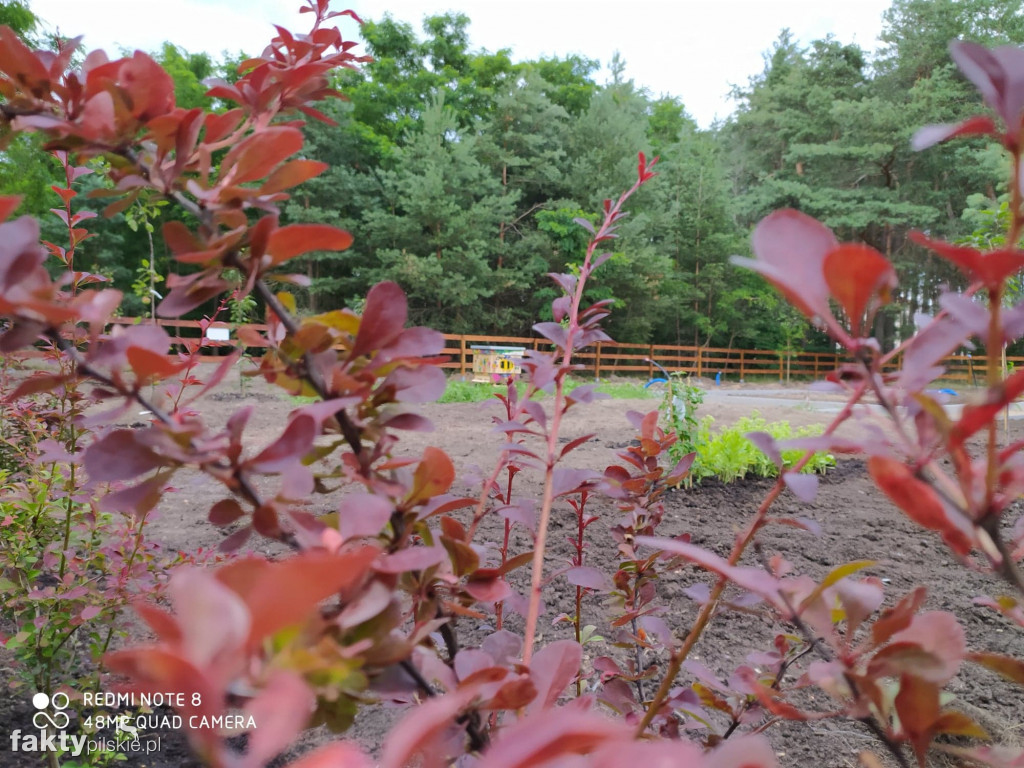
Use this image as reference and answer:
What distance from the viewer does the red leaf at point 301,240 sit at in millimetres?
354

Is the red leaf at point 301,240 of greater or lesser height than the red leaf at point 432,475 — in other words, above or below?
above

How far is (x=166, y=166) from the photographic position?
445 millimetres

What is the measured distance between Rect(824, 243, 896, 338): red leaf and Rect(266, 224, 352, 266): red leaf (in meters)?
0.27

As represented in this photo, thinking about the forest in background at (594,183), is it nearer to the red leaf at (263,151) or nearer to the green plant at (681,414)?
the green plant at (681,414)

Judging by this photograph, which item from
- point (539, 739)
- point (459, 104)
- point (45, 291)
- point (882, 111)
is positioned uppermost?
point (459, 104)

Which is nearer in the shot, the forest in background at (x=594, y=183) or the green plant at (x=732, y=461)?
the green plant at (x=732, y=461)

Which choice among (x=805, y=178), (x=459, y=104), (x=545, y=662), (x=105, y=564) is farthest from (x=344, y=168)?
(x=545, y=662)

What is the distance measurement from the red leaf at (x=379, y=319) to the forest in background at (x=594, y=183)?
46.7 feet

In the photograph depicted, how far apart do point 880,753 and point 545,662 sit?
1.40m

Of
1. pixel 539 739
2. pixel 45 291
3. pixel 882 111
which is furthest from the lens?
pixel 882 111

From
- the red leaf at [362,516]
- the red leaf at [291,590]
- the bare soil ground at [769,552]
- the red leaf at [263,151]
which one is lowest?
the bare soil ground at [769,552]

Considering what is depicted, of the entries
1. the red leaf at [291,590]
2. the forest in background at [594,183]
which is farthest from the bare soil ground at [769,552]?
the forest in background at [594,183]

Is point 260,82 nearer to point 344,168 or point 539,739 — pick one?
point 539,739

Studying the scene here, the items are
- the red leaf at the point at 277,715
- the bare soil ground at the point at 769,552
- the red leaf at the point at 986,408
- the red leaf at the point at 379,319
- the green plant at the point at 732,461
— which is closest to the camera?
the red leaf at the point at 277,715
